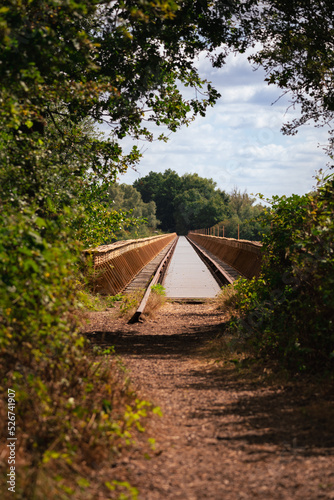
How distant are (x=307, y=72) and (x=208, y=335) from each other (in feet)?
16.2

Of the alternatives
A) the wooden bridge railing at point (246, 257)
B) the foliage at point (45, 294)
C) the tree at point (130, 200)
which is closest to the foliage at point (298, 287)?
the foliage at point (45, 294)

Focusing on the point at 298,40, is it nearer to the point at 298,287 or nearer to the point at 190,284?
the point at 298,287

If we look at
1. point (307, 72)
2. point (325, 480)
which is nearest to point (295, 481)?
point (325, 480)

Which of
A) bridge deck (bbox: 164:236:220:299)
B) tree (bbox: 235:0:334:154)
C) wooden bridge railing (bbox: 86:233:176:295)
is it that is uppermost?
tree (bbox: 235:0:334:154)

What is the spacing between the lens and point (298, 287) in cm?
647

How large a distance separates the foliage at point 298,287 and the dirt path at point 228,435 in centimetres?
51

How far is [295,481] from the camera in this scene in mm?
3586

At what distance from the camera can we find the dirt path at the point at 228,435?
3.53 meters

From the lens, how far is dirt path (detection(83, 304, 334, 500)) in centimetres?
353

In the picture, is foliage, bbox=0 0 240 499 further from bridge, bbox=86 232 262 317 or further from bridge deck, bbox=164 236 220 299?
bridge deck, bbox=164 236 220 299

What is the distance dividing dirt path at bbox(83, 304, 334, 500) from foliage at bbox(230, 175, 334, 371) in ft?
1.67

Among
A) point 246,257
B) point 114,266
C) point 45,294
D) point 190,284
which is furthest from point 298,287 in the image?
point 246,257

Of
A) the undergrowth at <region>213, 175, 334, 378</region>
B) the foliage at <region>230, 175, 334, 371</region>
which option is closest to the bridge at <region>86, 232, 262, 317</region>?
the undergrowth at <region>213, 175, 334, 378</region>

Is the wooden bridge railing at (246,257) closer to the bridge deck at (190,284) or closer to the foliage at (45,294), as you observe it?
the bridge deck at (190,284)
